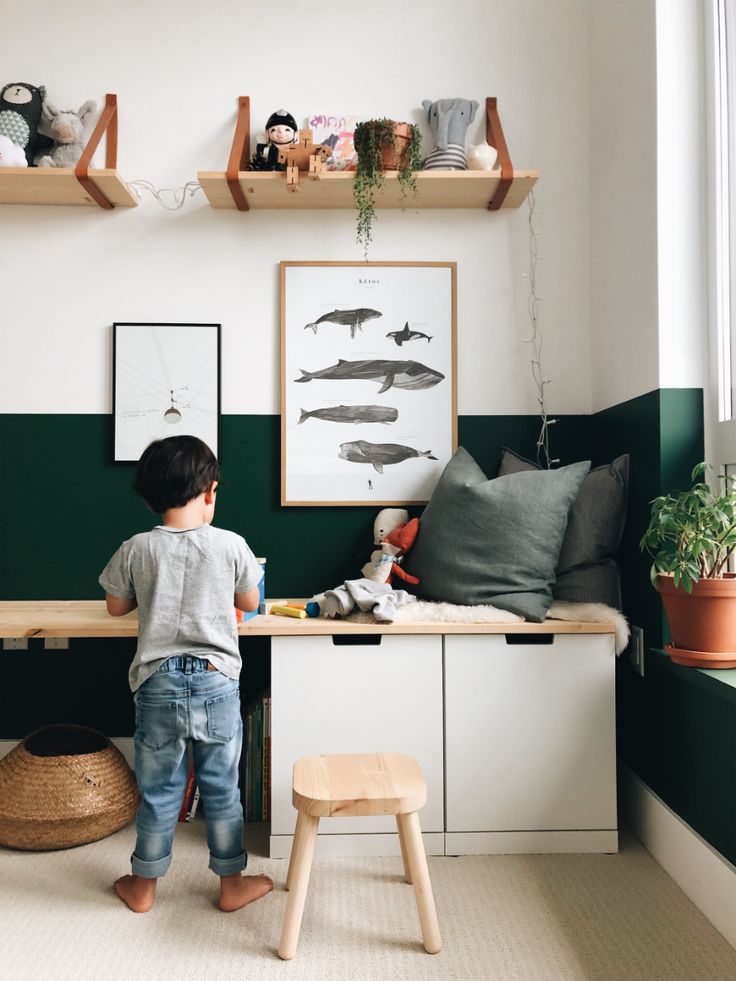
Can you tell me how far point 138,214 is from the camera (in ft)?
9.26

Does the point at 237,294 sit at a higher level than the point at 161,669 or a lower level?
higher

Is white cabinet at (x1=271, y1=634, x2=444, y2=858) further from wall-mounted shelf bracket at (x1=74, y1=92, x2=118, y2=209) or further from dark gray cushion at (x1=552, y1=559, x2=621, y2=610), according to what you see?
wall-mounted shelf bracket at (x1=74, y1=92, x2=118, y2=209)

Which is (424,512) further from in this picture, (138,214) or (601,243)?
(138,214)

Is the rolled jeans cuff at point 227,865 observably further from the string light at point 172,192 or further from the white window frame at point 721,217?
the string light at point 172,192

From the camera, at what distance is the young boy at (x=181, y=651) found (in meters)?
1.91

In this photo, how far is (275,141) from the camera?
2.64m

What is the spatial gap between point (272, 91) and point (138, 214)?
0.66 m

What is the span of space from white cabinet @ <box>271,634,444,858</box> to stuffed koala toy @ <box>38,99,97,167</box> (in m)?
1.81

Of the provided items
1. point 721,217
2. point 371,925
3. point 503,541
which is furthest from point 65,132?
point 371,925

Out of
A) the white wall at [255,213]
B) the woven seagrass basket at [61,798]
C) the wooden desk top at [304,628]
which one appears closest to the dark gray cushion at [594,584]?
the wooden desk top at [304,628]

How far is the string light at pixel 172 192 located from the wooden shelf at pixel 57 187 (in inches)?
2.7

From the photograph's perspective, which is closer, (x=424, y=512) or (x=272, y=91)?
(x=424, y=512)

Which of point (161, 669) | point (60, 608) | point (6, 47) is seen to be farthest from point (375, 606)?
point (6, 47)

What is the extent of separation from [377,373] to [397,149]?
0.75m
